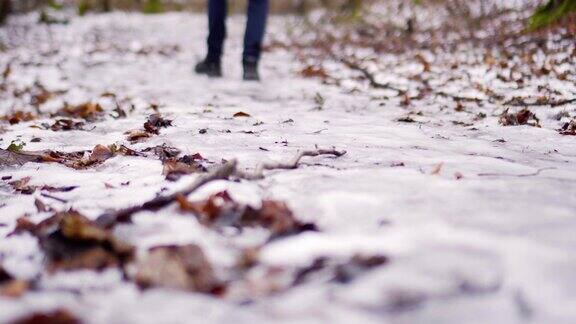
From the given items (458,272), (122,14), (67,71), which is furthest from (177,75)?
(122,14)

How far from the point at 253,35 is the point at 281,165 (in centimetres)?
289

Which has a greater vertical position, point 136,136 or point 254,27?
point 254,27

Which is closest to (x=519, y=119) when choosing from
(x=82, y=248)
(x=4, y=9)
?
(x=82, y=248)

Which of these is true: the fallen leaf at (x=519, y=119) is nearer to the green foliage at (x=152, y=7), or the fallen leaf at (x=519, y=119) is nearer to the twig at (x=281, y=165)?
the twig at (x=281, y=165)

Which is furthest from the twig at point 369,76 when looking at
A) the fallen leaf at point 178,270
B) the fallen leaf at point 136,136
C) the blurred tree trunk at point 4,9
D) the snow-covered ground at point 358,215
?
the blurred tree trunk at point 4,9

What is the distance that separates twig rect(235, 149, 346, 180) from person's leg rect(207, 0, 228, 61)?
3.05 metres

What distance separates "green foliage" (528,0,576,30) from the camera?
16.6ft

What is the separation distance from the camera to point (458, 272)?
952 millimetres

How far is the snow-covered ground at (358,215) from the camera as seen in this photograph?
2.92 ft

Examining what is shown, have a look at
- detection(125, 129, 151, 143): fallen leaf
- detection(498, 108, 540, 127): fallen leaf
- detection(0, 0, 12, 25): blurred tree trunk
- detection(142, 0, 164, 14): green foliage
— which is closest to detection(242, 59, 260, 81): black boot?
detection(125, 129, 151, 143): fallen leaf

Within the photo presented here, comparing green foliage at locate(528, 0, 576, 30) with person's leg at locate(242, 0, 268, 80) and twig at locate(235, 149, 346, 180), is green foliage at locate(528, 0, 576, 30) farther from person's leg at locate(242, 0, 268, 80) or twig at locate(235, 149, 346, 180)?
twig at locate(235, 149, 346, 180)

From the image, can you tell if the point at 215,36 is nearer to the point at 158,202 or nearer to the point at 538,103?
the point at 538,103

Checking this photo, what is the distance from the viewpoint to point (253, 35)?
4.28 meters

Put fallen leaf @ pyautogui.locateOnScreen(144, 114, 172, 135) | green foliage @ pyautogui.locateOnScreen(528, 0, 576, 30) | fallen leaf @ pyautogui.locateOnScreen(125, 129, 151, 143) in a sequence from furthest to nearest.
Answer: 1. green foliage @ pyautogui.locateOnScreen(528, 0, 576, 30)
2. fallen leaf @ pyautogui.locateOnScreen(144, 114, 172, 135)
3. fallen leaf @ pyautogui.locateOnScreen(125, 129, 151, 143)
